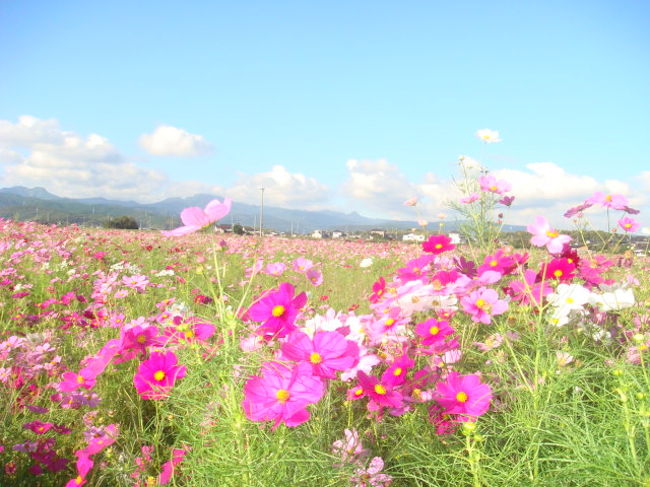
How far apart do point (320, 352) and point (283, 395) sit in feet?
0.45

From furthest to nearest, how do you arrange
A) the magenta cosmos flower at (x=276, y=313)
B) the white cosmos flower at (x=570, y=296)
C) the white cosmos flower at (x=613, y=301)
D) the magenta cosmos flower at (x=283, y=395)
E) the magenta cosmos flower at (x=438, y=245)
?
1. the magenta cosmos flower at (x=438, y=245)
2. the white cosmos flower at (x=613, y=301)
3. the white cosmos flower at (x=570, y=296)
4. the magenta cosmos flower at (x=276, y=313)
5. the magenta cosmos flower at (x=283, y=395)

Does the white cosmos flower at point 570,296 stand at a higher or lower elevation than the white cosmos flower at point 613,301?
higher

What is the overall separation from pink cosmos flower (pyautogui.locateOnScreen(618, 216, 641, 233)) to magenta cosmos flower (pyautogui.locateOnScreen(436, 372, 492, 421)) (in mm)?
1320

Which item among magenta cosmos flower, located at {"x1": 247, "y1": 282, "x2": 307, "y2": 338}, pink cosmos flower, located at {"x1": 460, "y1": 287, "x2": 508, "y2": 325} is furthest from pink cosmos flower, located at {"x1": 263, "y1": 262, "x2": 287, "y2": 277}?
pink cosmos flower, located at {"x1": 460, "y1": 287, "x2": 508, "y2": 325}

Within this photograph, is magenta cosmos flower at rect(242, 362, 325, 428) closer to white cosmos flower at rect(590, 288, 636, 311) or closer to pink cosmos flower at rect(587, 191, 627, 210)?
white cosmos flower at rect(590, 288, 636, 311)

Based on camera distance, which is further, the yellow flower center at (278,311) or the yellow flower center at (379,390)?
the yellow flower center at (379,390)

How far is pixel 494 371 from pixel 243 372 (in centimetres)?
99

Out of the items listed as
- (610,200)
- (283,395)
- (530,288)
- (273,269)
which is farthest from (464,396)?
(610,200)

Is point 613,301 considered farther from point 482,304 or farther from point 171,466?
point 171,466

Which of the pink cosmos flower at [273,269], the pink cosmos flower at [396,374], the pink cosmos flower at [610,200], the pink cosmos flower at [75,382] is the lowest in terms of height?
the pink cosmos flower at [75,382]

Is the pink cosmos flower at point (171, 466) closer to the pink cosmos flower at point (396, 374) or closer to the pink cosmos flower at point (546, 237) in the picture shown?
the pink cosmos flower at point (396, 374)

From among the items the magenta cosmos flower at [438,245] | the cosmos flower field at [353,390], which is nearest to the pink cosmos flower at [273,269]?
the cosmos flower field at [353,390]

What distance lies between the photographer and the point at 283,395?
2.78ft

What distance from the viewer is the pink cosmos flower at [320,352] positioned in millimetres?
923
